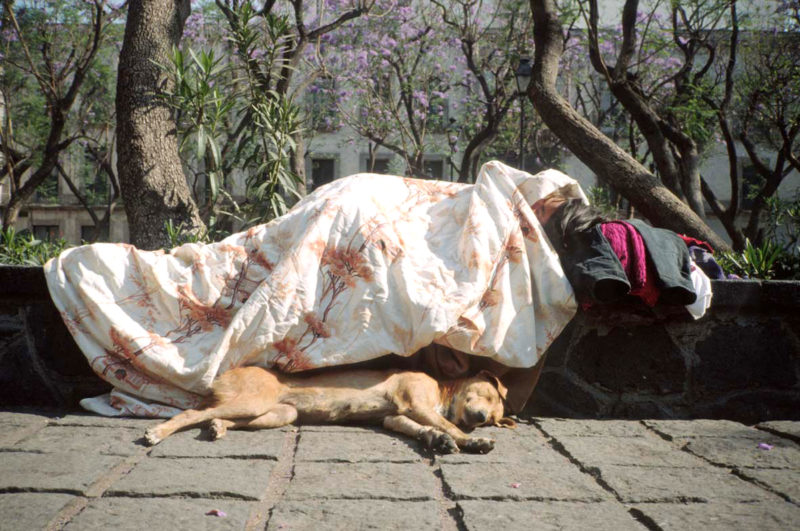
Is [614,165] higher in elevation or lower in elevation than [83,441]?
higher

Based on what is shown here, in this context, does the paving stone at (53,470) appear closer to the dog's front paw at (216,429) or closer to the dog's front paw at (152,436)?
the dog's front paw at (152,436)

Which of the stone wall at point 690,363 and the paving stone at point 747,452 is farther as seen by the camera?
the stone wall at point 690,363

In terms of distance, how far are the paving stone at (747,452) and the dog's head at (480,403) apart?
2.81 ft

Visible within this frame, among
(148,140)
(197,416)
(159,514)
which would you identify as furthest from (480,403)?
(148,140)

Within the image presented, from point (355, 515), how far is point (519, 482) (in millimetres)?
683

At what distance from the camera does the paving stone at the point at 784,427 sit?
3.54m

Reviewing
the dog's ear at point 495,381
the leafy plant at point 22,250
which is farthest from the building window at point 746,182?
the leafy plant at point 22,250

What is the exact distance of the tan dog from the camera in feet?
10.8

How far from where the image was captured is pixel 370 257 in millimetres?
3693

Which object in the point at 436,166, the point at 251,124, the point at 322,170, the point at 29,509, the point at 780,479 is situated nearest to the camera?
the point at 29,509

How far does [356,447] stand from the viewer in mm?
3062

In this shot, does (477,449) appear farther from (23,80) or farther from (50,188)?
(50,188)

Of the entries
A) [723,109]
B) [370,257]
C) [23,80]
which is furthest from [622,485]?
[23,80]

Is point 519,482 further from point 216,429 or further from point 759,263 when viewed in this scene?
point 759,263
